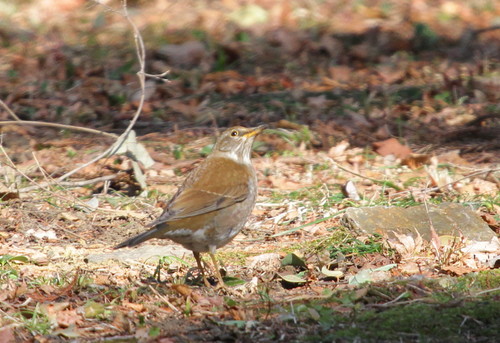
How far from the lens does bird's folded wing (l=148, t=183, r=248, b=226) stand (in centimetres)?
553

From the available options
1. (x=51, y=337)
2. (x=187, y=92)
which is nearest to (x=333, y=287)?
(x=51, y=337)

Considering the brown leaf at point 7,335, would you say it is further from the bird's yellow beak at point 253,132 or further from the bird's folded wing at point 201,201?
the bird's yellow beak at point 253,132

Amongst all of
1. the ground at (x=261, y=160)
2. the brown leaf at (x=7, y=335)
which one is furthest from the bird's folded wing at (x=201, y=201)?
the brown leaf at (x=7, y=335)

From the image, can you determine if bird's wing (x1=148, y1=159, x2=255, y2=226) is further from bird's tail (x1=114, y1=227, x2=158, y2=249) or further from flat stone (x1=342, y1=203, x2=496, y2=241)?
flat stone (x1=342, y1=203, x2=496, y2=241)

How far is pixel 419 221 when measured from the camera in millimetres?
6445

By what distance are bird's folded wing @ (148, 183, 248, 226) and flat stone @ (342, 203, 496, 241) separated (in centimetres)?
96

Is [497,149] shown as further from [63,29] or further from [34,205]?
[63,29]

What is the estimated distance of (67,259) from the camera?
6242 mm

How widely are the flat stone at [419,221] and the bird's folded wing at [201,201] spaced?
96 cm

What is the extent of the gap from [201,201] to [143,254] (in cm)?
94

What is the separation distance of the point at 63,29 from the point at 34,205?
781 centimetres

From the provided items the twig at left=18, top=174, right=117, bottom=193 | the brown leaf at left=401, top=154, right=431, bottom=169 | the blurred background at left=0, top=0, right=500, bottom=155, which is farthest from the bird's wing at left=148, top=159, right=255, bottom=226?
the blurred background at left=0, top=0, right=500, bottom=155

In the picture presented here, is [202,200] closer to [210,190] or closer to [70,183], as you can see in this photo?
[210,190]

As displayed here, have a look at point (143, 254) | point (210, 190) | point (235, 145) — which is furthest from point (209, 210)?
point (235, 145)
